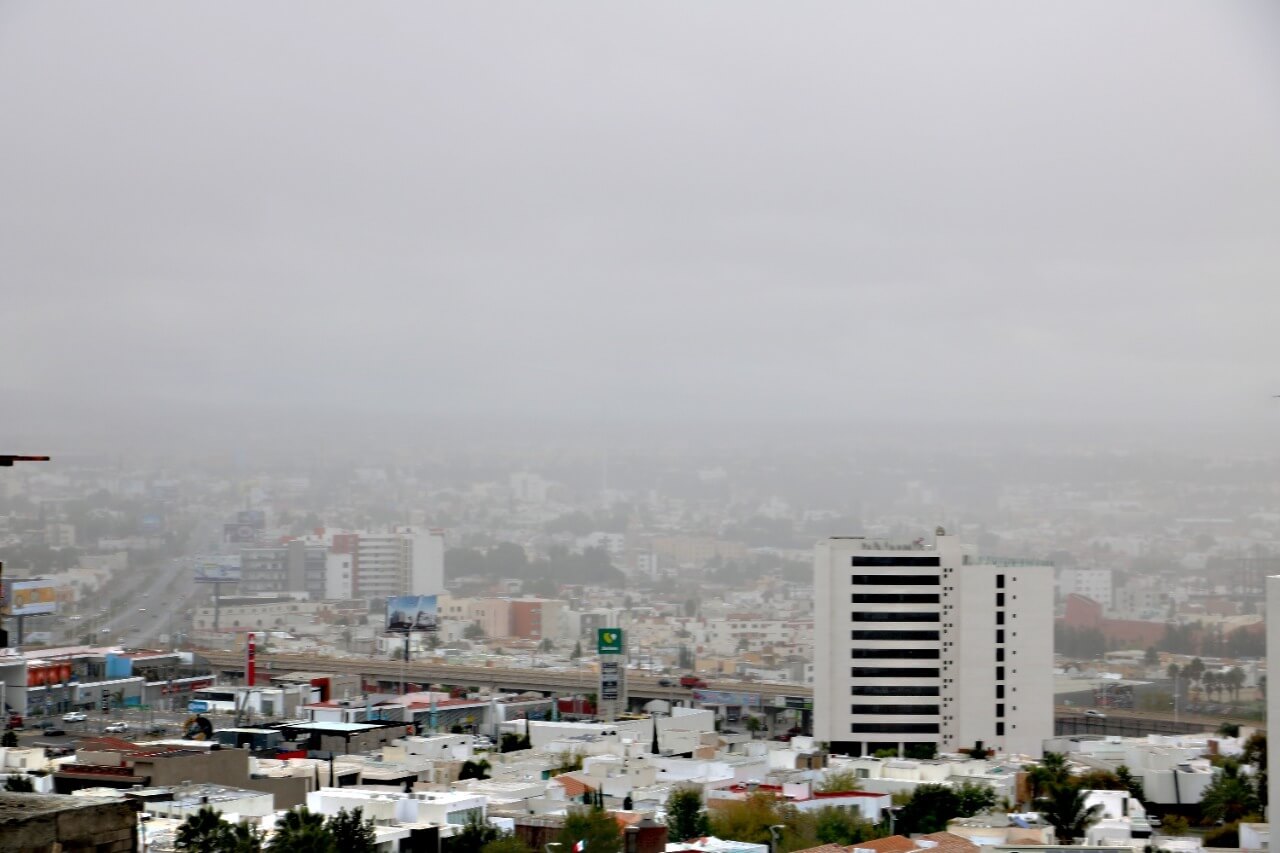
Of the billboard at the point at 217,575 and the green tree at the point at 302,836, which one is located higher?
the billboard at the point at 217,575

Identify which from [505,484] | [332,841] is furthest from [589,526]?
[332,841]

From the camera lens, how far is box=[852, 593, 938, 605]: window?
26.3 meters

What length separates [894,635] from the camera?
2642 centimetres

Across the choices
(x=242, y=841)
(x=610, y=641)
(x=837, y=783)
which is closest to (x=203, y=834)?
(x=242, y=841)

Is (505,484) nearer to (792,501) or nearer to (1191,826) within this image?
(792,501)

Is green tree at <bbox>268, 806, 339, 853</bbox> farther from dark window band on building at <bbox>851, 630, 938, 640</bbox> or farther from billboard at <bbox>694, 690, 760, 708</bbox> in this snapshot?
billboard at <bbox>694, 690, 760, 708</bbox>

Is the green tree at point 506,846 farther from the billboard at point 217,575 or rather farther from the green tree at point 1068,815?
the billboard at point 217,575

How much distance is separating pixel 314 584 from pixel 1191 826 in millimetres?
58104

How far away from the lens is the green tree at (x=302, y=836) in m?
12.9

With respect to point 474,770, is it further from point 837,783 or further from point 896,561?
point 896,561

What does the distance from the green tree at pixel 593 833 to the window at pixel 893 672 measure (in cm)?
1147

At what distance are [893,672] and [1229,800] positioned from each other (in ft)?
27.7

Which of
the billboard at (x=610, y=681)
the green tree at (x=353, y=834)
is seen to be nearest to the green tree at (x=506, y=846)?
the green tree at (x=353, y=834)

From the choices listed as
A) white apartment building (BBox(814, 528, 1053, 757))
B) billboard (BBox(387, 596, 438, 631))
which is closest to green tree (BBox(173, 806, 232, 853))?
white apartment building (BBox(814, 528, 1053, 757))
